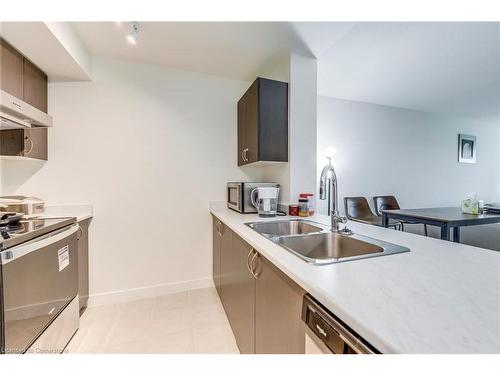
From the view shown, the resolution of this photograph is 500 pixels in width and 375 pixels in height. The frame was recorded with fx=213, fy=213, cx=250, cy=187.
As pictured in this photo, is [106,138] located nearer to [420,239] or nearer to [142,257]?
[142,257]

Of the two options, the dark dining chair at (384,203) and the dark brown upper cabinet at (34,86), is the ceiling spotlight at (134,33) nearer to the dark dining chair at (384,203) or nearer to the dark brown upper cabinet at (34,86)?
the dark brown upper cabinet at (34,86)

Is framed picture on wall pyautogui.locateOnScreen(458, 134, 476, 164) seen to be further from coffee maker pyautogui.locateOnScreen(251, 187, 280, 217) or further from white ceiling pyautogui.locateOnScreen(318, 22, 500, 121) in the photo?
coffee maker pyautogui.locateOnScreen(251, 187, 280, 217)

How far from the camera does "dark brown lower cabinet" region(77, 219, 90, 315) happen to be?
1745 millimetres

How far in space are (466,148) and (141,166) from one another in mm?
6283

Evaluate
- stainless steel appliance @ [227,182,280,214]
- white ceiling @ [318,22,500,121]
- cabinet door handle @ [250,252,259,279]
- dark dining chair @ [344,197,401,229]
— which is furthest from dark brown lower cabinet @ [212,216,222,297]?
dark dining chair @ [344,197,401,229]

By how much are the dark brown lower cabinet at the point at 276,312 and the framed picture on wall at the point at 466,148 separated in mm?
5715

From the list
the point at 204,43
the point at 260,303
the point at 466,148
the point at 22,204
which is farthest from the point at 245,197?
the point at 466,148

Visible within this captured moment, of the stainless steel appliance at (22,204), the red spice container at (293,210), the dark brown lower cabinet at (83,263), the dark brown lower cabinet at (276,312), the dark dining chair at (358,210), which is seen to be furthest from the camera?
the dark dining chair at (358,210)

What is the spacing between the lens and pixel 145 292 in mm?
2070

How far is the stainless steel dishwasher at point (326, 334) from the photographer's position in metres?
0.46

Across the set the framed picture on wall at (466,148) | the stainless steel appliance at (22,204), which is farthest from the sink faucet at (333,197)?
the framed picture on wall at (466,148)

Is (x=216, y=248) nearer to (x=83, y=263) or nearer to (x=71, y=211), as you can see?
(x=83, y=263)

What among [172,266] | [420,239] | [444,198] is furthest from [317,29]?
[444,198]
